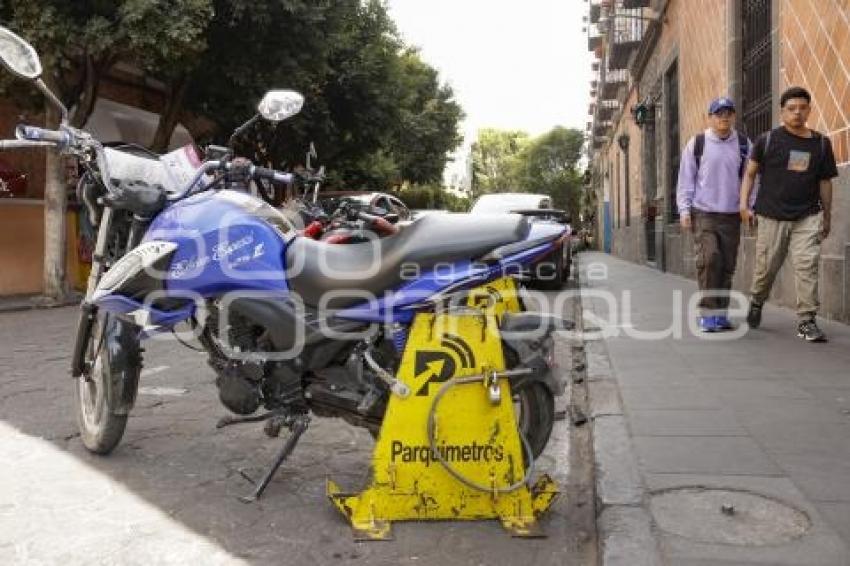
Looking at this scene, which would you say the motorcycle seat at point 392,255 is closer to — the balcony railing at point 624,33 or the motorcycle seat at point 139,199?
the motorcycle seat at point 139,199

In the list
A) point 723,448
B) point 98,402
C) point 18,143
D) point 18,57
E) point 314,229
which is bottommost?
point 723,448

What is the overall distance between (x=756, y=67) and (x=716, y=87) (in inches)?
61.8

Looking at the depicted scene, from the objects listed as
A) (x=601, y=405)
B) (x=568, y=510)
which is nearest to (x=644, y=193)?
(x=601, y=405)

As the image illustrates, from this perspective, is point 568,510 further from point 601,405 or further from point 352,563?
point 601,405

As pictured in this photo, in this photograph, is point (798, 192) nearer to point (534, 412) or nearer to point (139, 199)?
point (534, 412)

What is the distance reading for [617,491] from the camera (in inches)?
126

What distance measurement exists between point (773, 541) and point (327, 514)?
1.58m

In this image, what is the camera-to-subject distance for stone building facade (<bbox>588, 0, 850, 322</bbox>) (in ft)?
23.0

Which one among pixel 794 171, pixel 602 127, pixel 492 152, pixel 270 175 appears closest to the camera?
pixel 270 175

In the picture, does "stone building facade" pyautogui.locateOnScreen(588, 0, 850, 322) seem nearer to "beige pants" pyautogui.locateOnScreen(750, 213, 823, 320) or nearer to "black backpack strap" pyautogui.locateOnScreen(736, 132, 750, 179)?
"beige pants" pyautogui.locateOnScreen(750, 213, 823, 320)

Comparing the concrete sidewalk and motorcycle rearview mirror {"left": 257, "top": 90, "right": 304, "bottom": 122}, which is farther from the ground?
motorcycle rearview mirror {"left": 257, "top": 90, "right": 304, "bottom": 122}

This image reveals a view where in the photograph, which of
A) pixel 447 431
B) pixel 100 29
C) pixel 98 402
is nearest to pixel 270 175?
pixel 98 402

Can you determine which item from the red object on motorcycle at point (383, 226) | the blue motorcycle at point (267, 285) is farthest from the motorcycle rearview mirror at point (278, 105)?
the red object on motorcycle at point (383, 226)

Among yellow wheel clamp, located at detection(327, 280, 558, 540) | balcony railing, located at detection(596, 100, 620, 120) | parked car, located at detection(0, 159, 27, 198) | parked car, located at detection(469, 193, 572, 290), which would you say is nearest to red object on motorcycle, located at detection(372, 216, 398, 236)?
yellow wheel clamp, located at detection(327, 280, 558, 540)
